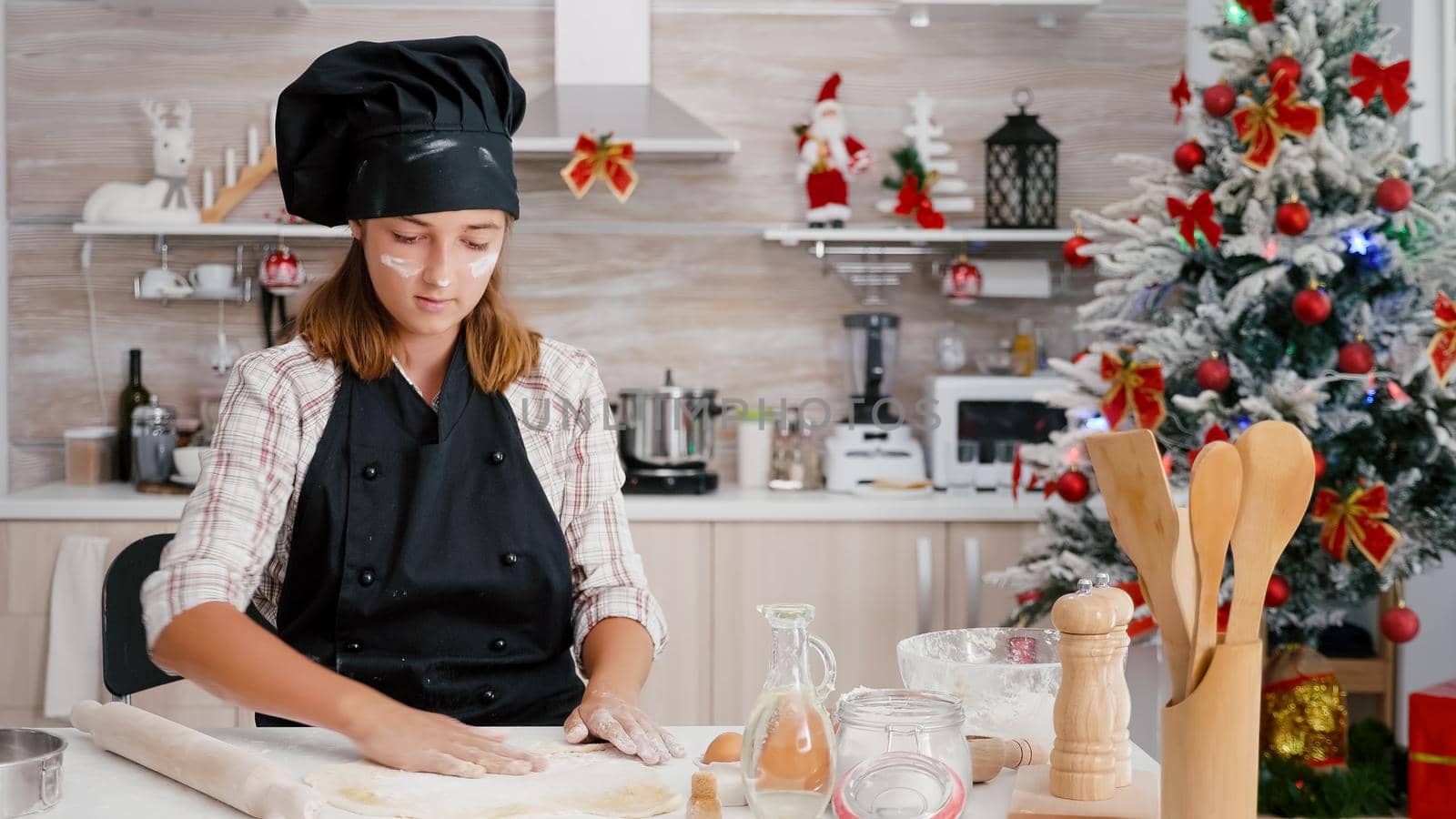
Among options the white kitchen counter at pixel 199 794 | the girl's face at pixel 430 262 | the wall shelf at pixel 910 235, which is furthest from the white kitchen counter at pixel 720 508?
the white kitchen counter at pixel 199 794

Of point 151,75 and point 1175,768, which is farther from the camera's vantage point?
point 151,75

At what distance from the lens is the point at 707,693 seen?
316 cm

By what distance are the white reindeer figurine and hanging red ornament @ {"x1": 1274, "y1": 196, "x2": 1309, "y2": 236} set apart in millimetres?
2615

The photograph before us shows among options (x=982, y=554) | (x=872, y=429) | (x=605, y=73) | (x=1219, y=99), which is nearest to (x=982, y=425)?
(x=872, y=429)

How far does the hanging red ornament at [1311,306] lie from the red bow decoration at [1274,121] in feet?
0.89

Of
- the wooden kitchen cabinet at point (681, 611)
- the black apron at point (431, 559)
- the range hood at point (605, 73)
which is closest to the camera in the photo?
the black apron at point (431, 559)

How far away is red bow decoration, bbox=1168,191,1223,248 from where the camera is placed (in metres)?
2.54

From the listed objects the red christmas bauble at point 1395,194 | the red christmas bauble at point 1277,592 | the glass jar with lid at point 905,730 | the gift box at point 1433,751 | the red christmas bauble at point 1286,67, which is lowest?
the gift box at point 1433,751

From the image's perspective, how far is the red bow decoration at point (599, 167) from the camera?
329cm

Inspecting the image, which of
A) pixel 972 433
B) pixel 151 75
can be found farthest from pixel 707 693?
pixel 151 75

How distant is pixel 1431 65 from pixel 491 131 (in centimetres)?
251

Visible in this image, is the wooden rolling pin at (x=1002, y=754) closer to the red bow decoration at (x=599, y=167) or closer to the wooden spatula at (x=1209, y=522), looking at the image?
the wooden spatula at (x=1209, y=522)

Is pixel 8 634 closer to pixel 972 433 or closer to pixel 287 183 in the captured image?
pixel 287 183

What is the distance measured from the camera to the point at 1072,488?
8.64ft
